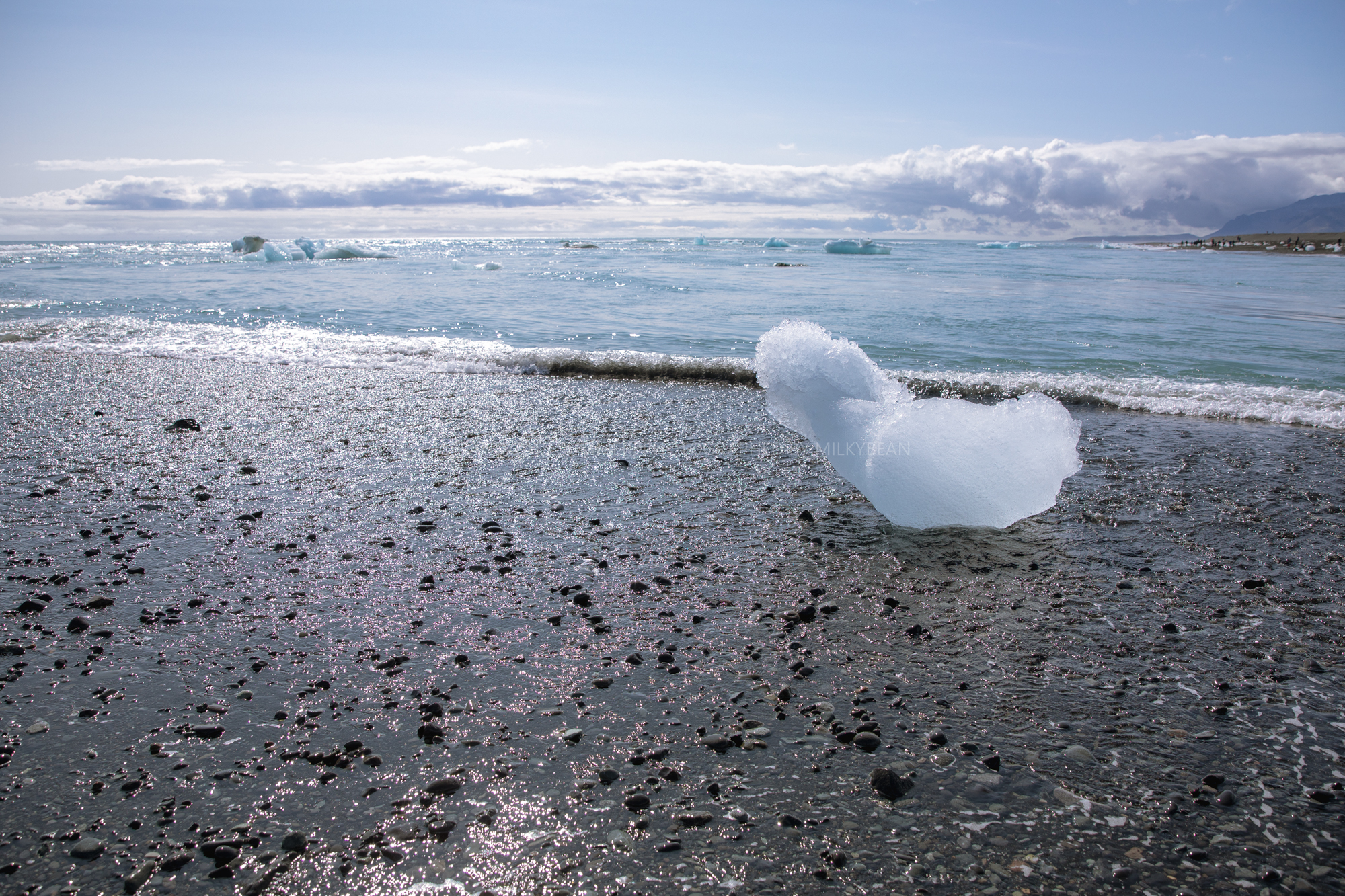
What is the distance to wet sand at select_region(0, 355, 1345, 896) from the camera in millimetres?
2137

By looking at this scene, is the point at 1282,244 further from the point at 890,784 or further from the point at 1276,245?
the point at 890,784

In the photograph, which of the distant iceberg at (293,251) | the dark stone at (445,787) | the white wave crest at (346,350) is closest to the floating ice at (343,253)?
the distant iceberg at (293,251)

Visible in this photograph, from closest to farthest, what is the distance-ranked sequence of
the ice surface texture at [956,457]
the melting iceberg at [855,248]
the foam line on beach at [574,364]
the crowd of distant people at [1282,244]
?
1. the ice surface texture at [956,457]
2. the foam line on beach at [574,364]
3. the melting iceberg at [855,248]
4. the crowd of distant people at [1282,244]

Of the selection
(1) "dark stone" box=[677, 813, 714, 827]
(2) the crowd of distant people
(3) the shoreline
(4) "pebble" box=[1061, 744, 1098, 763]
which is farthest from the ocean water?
(2) the crowd of distant people

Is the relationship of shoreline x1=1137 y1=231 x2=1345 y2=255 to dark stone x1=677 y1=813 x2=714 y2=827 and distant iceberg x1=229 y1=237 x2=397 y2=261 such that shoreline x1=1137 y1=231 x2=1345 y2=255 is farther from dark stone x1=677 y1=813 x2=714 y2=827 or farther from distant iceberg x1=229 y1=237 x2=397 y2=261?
dark stone x1=677 y1=813 x2=714 y2=827

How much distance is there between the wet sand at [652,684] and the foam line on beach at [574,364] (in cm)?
333

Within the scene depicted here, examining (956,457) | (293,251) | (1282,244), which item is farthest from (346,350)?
(1282,244)

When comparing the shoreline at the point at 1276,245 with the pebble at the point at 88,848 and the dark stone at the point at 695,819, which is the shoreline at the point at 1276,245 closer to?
the dark stone at the point at 695,819

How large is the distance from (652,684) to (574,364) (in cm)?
803

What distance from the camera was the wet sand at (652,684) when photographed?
2.14 meters

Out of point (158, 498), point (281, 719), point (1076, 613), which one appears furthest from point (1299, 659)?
point (158, 498)

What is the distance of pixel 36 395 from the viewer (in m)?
8.05

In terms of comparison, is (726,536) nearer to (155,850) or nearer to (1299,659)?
(1299,659)

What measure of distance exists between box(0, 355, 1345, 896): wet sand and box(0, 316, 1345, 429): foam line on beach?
10.9 feet
